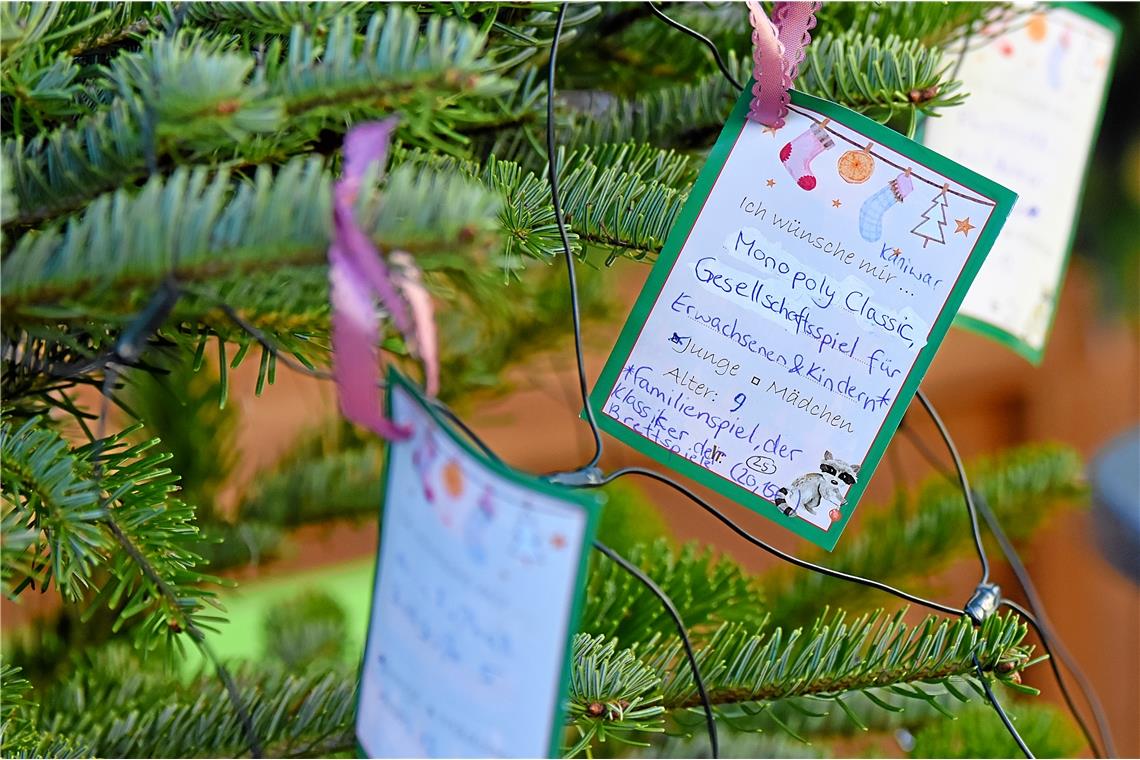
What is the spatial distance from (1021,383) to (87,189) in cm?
141

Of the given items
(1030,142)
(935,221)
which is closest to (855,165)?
(935,221)

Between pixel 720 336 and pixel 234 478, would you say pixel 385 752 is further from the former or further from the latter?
pixel 234 478

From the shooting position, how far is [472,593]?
27 cm

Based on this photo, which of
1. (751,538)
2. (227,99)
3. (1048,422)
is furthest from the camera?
(1048,422)

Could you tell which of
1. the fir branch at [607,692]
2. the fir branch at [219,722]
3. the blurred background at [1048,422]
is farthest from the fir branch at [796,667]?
the blurred background at [1048,422]

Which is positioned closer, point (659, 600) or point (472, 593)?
point (472, 593)

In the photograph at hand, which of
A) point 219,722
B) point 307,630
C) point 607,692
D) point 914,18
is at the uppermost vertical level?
point 914,18

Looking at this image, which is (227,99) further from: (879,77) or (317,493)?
(317,493)

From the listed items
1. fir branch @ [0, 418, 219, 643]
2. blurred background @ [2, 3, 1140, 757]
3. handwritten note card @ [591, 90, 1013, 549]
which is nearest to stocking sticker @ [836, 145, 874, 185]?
handwritten note card @ [591, 90, 1013, 549]

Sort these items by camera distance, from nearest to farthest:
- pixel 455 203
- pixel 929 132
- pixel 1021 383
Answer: pixel 455 203
pixel 929 132
pixel 1021 383

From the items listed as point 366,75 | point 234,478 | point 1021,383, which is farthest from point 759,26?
point 1021,383

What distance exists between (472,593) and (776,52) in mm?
226

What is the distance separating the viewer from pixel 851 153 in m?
0.36

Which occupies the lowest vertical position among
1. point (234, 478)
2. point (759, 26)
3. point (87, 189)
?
point (234, 478)
